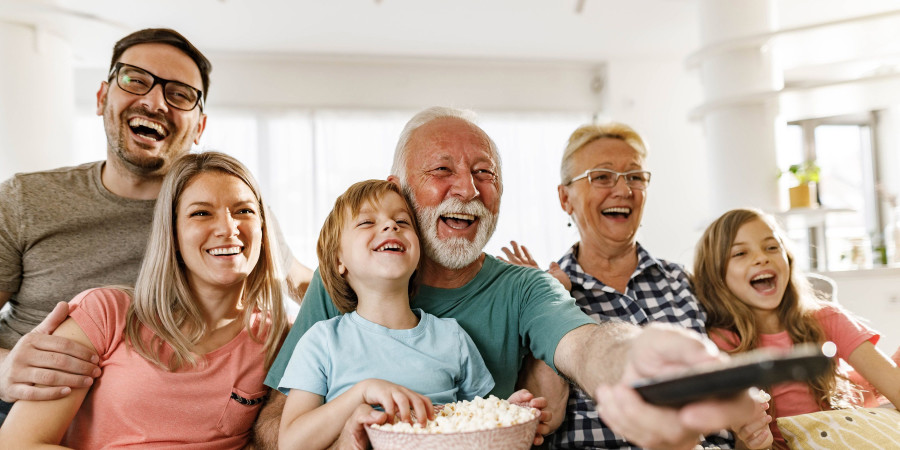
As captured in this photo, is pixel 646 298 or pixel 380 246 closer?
pixel 380 246

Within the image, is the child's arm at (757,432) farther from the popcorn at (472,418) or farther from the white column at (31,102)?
the white column at (31,102)

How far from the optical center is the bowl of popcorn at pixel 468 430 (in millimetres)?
1131

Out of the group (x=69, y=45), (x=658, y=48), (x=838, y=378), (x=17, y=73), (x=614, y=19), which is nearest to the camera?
(x=838, y=378)

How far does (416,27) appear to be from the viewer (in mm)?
5691

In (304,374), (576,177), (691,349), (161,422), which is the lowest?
(161,422)

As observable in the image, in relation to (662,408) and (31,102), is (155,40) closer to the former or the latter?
(662,408)

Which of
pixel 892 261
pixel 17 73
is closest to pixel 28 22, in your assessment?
pixel 17 73

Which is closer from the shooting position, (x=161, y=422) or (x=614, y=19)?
(x=161, y=422)

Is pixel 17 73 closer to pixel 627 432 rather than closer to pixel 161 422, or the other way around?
pixel 161 422

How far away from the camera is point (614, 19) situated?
5.59 meters

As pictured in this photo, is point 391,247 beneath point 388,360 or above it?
above

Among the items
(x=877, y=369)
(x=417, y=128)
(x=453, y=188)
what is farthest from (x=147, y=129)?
(x=877, y=369)

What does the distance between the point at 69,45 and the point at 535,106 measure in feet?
13.3

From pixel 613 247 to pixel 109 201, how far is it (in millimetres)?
1646
